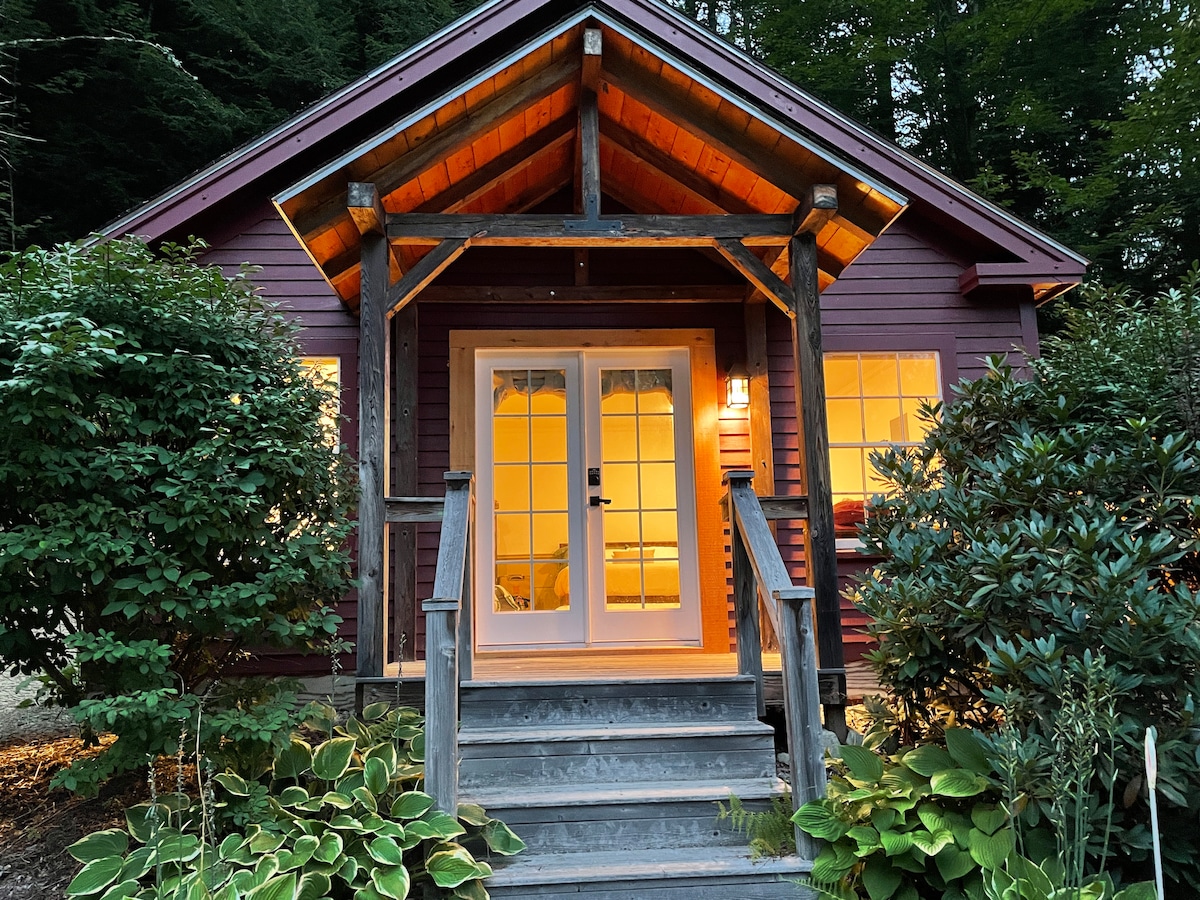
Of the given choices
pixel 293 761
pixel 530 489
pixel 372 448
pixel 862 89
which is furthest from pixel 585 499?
pixel 862 89

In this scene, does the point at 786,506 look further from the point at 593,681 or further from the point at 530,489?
the point at 530,489

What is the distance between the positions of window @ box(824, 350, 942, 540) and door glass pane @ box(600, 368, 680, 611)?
121 cm

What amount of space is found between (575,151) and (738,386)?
73.4 inches

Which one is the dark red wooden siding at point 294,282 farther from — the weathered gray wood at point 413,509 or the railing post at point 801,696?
the railing post at point 801,696

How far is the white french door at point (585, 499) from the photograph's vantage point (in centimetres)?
587

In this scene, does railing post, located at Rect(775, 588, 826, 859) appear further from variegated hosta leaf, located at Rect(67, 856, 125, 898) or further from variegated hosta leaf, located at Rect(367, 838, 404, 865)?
variegated hosta leaf, located at Rect(67, 856, 125, 898)

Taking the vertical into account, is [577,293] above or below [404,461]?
above

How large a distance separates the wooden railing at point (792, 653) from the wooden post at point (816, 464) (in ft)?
1.17

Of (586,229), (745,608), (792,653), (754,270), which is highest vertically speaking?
(586,229)

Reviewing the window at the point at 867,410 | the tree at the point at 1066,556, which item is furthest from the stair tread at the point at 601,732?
the window at the point at 867,410

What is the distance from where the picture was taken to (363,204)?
4055 mm

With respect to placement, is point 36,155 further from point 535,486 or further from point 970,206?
point 970,206

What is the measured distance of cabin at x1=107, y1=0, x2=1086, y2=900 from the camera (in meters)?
3.88

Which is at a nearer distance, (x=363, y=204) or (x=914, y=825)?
(x=914, y=825)
